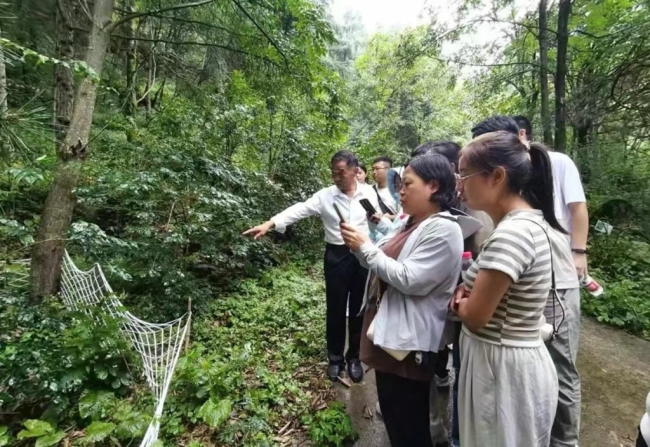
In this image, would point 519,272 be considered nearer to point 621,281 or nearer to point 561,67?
point 561,67

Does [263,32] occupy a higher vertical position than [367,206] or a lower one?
higher

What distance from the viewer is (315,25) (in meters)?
3.74

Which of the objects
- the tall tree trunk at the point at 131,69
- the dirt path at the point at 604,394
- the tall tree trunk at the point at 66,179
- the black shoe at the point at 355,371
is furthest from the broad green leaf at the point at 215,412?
the tall tree trunk at the point at 131,69

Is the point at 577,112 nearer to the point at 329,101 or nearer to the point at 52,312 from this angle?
the point at 329,101

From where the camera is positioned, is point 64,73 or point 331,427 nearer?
point 331,427

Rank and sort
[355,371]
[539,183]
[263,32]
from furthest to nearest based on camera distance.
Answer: [263,32], [355,371], [539,183]

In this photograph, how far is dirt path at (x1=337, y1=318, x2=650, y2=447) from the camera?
6.55 ft

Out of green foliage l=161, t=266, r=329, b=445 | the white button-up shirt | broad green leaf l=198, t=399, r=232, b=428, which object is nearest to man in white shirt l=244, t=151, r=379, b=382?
the white button-up shirt

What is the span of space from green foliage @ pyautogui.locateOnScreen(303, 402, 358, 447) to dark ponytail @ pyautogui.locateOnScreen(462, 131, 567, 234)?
1.63 metres

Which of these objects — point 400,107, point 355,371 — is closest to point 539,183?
point 355,371

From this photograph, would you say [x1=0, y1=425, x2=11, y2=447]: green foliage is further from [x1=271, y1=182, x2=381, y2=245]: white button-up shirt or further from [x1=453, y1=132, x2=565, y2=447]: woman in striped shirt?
[x1=453, y1=132, x2=565, y2=447]: woman in striped shirt

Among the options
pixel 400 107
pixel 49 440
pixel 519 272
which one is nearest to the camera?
pixel 519 272

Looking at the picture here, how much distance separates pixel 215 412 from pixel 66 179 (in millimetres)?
2257

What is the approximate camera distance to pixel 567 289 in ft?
4.91
